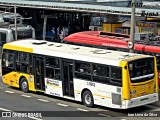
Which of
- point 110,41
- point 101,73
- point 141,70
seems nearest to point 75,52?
point 101,73

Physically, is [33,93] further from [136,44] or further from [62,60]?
[136,44]

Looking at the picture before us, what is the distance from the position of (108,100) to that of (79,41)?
9.67 m

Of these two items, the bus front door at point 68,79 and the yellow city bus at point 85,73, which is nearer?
the yellow city bus at point 85,73

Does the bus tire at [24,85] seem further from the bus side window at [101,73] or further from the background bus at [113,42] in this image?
the background bus at [113,42]

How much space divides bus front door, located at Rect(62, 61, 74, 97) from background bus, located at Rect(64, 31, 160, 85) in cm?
483

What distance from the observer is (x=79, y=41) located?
2864 cm

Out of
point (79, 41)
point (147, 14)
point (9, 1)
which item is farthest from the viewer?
point (9, 1)

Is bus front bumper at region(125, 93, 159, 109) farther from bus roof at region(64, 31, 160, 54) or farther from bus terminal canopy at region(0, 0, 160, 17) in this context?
bus terminal canopy at region(0, 0, 160, 17)

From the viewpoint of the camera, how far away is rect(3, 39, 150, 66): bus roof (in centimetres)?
1964

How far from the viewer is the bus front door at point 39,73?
22.6 m

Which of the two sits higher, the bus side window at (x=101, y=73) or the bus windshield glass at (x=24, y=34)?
the bus windshield glass at (x=24, y=34)

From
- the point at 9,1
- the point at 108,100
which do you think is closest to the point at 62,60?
the point at 108,100

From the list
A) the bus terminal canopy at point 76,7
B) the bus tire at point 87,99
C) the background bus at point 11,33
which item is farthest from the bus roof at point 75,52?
the bus terminal canopy at point 76,7

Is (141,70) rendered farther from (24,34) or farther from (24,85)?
(24,34)
